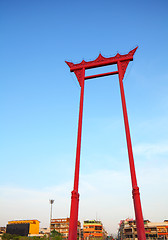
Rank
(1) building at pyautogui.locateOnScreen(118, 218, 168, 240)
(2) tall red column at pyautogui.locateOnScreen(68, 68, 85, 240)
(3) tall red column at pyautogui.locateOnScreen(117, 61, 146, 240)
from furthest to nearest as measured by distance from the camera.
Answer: (1) building at pyautogui.locateOnScreen(118, 218, 168, 240) → (2) tall red column at pyautogui.locateOnScreen(68, 68, 85, 240) → (3) tall red column at pyautogui.locateOnScreen(117, 61, 146, 240)

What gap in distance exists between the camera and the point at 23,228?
191 ft

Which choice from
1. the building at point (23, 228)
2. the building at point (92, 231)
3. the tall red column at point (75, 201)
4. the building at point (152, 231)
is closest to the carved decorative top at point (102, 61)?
the tall red column at point (75, 201)

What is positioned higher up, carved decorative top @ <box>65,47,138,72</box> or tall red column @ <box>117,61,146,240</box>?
carved decorative top @ <box>65,47,138,72</box>

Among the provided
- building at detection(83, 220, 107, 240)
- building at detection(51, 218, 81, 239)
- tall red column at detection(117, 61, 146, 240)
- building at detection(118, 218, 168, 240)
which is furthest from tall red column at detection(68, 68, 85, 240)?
building at detection(83, 220, 107, 240)

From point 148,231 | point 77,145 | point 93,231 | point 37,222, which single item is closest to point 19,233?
point 37,222

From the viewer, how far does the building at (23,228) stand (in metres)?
57.8

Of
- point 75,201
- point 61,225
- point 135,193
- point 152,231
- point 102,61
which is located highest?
point 102,61

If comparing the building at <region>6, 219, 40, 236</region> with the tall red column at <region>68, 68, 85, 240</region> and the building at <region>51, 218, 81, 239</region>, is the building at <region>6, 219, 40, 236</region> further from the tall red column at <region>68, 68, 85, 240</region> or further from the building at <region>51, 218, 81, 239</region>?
the tall red column at <region>68, 68, 85, 240</region>

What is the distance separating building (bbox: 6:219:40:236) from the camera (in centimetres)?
5781

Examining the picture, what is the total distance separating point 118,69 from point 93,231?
5277 cm

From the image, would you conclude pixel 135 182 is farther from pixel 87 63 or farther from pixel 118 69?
pixel 87 63

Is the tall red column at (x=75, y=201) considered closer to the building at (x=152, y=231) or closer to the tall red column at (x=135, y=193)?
the tall red column at (x=135, y=193)

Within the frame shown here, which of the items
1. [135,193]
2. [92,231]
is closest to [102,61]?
[135,193]

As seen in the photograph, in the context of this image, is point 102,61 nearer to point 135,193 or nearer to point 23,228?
point 135,193
